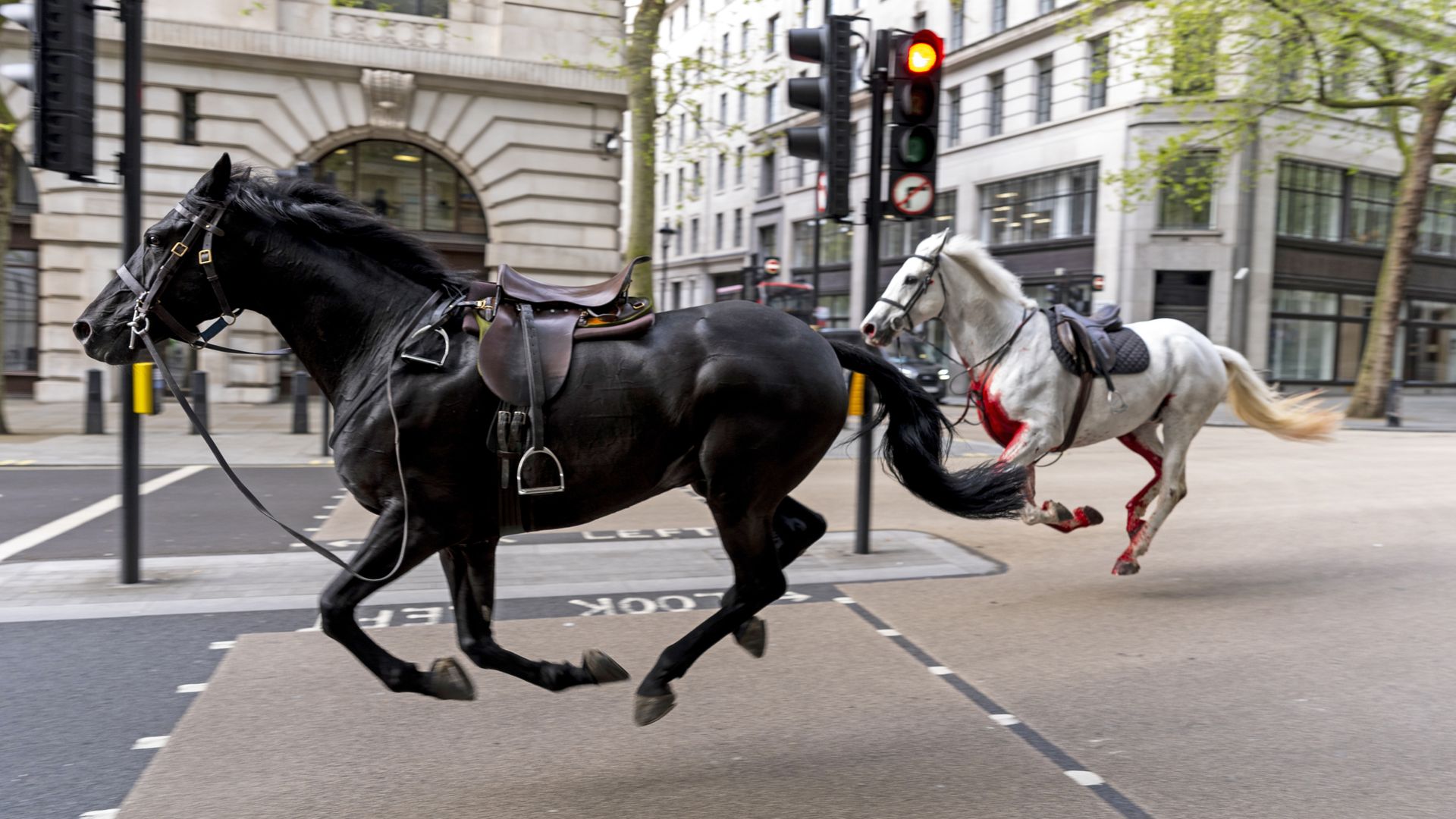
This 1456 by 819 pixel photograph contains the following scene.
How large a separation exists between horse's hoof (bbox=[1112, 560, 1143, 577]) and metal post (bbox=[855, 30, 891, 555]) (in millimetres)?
1688

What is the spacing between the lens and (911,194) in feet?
21.9

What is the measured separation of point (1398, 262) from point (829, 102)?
1984 cm

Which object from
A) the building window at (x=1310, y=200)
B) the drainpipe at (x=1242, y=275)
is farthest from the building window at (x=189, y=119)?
the building window at (x=1310, y=200)

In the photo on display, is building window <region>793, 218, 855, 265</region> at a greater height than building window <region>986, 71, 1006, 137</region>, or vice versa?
building window <region>986, 71, 1006, 137</region>

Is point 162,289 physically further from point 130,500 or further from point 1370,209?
point 1370,209

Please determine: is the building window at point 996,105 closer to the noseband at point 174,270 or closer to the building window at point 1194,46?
the building window at point 1194,46

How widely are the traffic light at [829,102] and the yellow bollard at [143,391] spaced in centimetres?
445

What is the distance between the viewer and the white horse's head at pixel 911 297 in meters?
6.31

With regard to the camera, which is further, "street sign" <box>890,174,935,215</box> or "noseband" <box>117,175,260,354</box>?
"street sign" <box>890,174,935,215</box>

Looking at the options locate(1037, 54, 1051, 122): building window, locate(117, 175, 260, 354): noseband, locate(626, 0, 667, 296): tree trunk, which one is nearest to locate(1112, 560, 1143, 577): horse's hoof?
locate(117, 175, 260, 354): noseband

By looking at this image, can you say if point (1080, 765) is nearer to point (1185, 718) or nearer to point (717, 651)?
point (1185, 718)

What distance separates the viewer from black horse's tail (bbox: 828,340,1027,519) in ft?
13.8

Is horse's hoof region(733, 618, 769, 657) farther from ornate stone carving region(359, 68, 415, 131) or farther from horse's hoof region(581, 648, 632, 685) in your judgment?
ornate stone carving region(359, 68, 415, 131)

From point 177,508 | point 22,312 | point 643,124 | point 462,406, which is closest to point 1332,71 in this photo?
point 643,124
